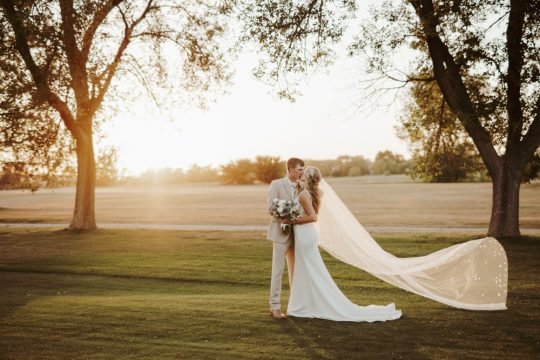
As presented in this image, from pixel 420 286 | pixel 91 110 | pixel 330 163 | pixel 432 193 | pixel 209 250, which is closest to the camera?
pixel 420 286

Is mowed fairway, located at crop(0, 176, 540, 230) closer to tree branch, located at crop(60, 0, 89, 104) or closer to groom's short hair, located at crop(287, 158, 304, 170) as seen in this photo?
tree branch, located at crop(60, 0, 89, 104)

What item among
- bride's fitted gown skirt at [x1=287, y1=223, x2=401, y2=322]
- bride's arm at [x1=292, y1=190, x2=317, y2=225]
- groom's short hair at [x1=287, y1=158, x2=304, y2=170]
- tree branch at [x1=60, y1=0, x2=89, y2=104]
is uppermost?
tree branch at [x1=60, y1=0, x2=89, y2=104]

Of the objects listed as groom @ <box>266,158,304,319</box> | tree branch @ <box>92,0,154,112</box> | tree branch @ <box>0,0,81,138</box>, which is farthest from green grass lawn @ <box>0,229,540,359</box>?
tree branch @ <box>92,0,154,112</box>

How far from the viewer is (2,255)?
18.5 metres

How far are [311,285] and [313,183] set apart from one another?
5.70 feet

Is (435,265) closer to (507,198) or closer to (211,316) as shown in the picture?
(211,316)

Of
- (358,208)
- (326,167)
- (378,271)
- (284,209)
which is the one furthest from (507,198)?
(326,167)

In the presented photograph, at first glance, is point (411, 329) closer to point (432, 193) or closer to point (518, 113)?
point (518, 113)

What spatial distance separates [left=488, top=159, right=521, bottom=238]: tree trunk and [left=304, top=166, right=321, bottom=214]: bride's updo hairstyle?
41.7ft

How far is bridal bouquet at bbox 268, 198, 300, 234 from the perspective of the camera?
8734 mm

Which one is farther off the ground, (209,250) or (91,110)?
(91,110)

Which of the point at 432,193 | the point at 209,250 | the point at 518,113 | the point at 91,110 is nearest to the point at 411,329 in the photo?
the point at 209,250

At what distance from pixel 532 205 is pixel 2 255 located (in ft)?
104

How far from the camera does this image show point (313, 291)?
9.04 m
